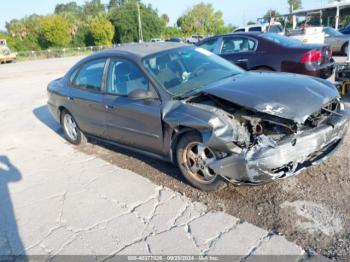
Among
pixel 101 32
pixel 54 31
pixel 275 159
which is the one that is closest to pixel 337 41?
pixel 275 159

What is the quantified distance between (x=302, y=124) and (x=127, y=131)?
2.27 metres

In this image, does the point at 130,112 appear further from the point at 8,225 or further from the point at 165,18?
the point at 165,18

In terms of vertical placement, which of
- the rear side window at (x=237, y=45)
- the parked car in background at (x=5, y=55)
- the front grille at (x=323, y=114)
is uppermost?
the rear side window at (x=237, y=45)

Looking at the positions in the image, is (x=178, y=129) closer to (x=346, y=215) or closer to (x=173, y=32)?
(x=346, y=215)

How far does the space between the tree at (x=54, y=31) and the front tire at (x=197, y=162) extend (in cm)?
5329

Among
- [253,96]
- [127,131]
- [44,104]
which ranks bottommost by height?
[44,104]

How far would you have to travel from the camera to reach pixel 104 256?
326 centimetres

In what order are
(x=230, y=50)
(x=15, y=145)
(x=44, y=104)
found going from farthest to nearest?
(x=44, y=104) < (x=230, y=50) < (x=15, y=145)

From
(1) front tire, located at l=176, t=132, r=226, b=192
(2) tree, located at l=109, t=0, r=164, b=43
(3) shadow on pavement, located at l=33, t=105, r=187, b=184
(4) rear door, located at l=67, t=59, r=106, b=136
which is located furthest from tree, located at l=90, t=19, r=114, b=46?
(1) front tire, located at l=176, t=132, r=226, b=192

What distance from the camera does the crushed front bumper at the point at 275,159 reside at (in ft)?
11.4

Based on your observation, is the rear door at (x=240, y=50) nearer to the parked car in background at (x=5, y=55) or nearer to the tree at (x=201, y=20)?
the parked car in background at (x=5, y=55)

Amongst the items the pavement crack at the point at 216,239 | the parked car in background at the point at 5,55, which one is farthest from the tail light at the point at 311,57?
the parked car in background at the point at 5,55

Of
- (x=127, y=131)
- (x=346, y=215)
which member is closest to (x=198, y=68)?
(x=127, y=131)

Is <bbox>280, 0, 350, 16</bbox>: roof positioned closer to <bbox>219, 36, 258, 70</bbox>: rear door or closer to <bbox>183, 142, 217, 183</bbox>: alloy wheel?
<bbox>219, 36, 258, 70</bbox>: rear door
